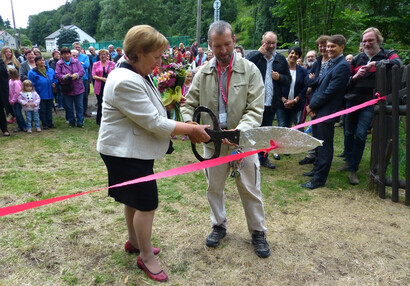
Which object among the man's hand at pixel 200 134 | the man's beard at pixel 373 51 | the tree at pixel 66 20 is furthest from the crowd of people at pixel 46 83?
the tree at pixel 66 20

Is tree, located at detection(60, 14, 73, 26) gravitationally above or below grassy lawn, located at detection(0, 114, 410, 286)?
above

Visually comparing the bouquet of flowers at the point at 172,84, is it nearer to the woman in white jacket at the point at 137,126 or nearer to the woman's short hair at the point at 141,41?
the woman in white jacket at the point at 137,126

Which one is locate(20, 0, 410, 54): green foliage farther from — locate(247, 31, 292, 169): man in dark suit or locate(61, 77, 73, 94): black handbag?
locate(61, 77, 73, 94): black handbag

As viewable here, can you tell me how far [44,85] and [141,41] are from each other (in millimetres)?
6959

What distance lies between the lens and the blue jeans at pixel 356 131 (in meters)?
4.75

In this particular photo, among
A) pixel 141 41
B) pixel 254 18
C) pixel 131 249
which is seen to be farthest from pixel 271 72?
pixel 254 18

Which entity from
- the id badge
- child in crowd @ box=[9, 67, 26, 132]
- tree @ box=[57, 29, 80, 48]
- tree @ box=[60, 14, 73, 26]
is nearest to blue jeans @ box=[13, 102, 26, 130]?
child in crowd @ box=[9, 67, 26, 132]

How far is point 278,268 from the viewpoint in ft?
9.23

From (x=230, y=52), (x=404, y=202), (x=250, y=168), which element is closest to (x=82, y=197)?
(x=250, y=168)

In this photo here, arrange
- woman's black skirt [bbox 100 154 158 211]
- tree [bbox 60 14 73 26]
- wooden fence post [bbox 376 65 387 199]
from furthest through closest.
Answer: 1. tree [bbox 60 14 73 26]
2. wooden fence post [bbox 376 65 387 199]
3. woman's black skirt [bbox 100 154 158 211]

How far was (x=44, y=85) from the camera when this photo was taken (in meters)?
8.09

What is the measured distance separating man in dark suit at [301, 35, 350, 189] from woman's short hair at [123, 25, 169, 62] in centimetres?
300

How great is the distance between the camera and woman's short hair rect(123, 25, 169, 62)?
7.14 ft

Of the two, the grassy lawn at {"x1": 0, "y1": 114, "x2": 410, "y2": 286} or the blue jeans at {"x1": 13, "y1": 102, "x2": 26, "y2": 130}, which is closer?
the grassy lawn at {"x1": 0, "y1": 114, "x2": 410, "y2": 286}
